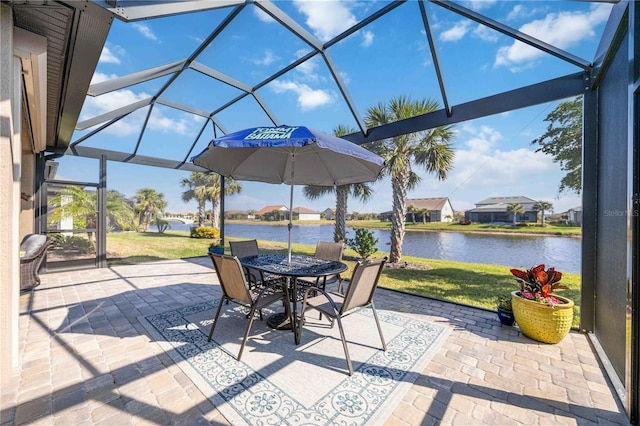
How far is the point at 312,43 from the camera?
4.36 meters

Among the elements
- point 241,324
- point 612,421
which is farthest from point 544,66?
point 241,324

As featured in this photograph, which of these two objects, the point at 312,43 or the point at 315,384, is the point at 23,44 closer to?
the point at 312,43

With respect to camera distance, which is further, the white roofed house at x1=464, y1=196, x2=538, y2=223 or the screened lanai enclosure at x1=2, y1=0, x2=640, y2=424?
the white roofed house at x1=464, y1=196, x2=538, y2=223

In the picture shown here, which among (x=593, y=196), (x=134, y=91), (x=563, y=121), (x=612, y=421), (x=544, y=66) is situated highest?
(x=134, y=91)

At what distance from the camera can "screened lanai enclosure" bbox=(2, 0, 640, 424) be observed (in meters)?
2.31

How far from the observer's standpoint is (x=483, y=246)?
232 inches

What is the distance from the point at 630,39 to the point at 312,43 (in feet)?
12.4

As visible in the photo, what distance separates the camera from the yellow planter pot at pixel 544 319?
3012 mm

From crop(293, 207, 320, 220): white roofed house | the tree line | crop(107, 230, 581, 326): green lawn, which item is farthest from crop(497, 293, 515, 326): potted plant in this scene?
crop(293, 207, 320, 220): white roofed house

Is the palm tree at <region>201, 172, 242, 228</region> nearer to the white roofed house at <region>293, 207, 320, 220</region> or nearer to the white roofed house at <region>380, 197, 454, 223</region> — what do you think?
the white roofed house at <region>293, 207, 320, 220</region>

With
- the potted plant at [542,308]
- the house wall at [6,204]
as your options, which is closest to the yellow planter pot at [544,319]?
the potted plant at [542,308]

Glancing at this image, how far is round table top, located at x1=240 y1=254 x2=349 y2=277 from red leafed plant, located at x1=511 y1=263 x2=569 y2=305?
235 centimetres

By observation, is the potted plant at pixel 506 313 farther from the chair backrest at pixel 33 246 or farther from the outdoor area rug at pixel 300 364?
the chair backrest at pixel 33 246

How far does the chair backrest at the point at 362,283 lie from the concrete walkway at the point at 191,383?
0.89 m
